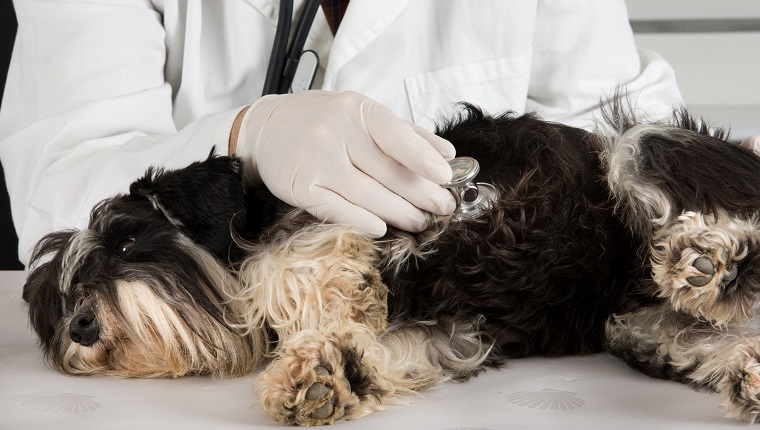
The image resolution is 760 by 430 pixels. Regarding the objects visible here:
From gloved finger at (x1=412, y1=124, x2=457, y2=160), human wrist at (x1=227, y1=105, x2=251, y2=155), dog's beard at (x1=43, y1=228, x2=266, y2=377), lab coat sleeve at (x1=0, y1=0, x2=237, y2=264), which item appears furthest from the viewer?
lab coat sleeve at (x1=0, y1=0, x2=237, y2=264)

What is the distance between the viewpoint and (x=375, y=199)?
1576mm

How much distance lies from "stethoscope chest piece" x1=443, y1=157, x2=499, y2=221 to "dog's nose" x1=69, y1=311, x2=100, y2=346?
70 centimetres

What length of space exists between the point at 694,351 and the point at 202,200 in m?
0.96

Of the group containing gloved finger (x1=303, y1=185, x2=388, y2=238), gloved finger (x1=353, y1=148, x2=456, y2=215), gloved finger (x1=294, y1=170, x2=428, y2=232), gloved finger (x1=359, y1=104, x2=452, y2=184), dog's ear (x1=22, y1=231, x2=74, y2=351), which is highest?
gloved finger (x1=359, y1=104, x2=452, y2=184)

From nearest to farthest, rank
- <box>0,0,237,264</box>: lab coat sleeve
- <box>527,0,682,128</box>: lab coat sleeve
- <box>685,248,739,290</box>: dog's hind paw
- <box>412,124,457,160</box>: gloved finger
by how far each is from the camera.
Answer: <box>685,248,739,290</box>: dog's hind paw, <box>412,124,457,160</box>: gloved finger, <box>0,0,237,264</box>: lab coat sleeve, <box>527,0,682,128</box>: lab coat sleeve

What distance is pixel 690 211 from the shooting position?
55.6 inches

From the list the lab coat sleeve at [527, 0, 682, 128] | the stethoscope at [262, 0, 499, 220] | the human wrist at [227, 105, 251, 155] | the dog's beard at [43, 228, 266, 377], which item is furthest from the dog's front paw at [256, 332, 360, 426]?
the lab coat sleeve at [527, 0, 682, 128]

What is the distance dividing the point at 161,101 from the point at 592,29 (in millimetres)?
1409

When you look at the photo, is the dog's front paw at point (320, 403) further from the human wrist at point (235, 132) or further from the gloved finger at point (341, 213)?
the human wrist at point (235, 132)

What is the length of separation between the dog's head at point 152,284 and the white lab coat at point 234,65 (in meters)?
0.60

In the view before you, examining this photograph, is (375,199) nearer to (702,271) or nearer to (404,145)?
(404,145)

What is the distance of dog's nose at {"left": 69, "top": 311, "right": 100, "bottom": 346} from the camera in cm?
142

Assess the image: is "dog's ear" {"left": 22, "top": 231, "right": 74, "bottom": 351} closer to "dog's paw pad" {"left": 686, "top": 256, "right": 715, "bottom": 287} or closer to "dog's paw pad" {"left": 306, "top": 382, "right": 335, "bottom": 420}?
"dog's paw pad" {"left": 306, "top": 382, "right": 335, "bottom": 420}

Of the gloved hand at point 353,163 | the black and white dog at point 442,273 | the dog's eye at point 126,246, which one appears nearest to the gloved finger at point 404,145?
the gloved hand at point 353,163
